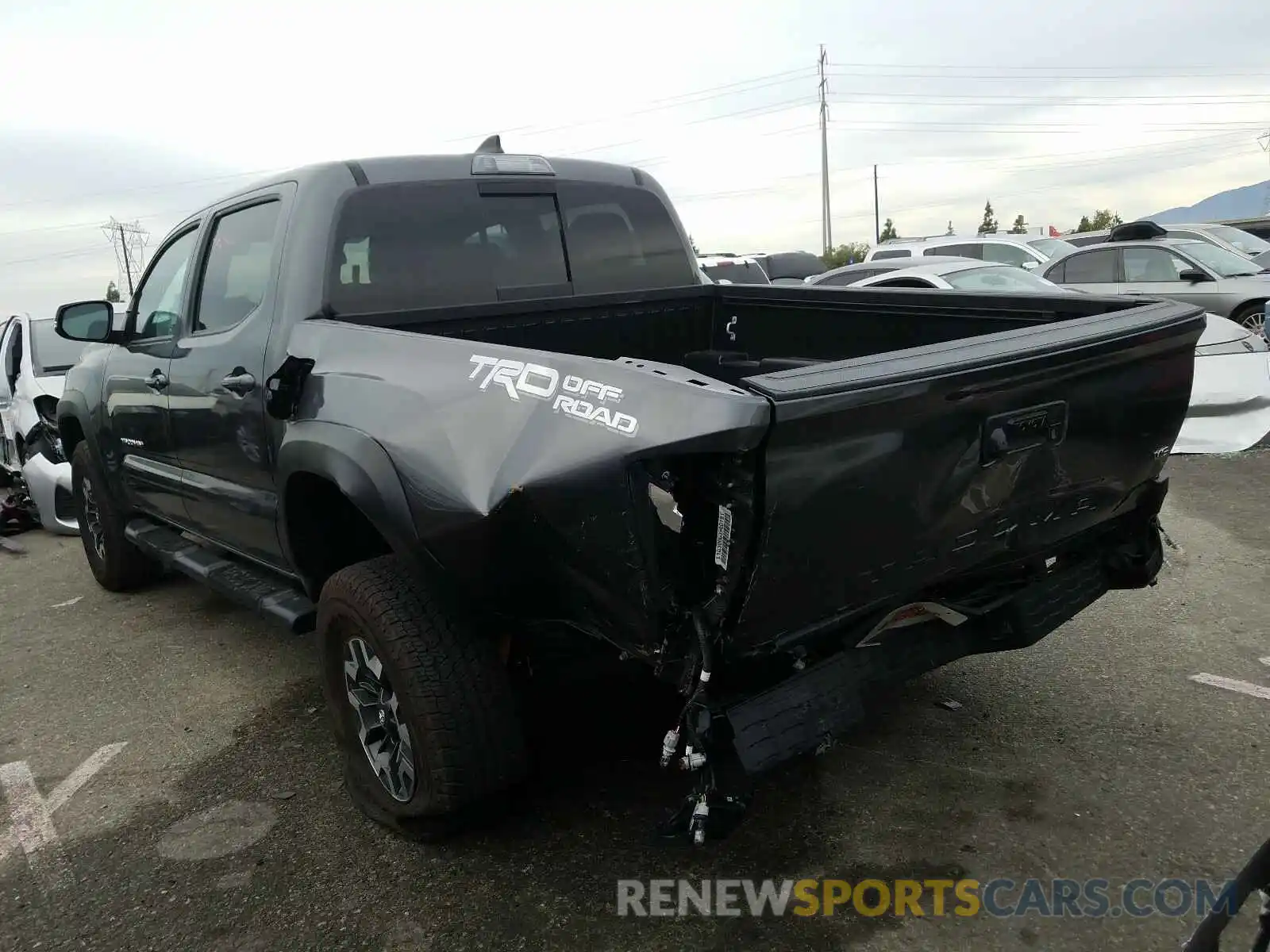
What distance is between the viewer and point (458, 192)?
375 centimetres

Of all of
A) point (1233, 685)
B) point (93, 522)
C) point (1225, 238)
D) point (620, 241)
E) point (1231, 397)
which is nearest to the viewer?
point (1233, 685)

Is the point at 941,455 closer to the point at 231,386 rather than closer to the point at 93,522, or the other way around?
the point at 231,386

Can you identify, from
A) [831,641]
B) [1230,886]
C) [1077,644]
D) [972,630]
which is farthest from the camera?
[1077,644]

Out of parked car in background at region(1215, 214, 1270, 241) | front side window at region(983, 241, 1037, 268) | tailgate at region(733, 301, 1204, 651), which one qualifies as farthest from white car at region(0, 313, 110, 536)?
parked car in background at region(1215, 214, 1270, 241)

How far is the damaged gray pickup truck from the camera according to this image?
2.09 meters

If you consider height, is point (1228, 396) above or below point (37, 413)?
below

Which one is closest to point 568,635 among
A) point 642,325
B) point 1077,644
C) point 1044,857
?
point 1044,857

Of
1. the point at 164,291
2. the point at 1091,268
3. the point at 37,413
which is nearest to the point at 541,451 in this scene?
the point at 164,291

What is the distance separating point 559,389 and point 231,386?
182cm

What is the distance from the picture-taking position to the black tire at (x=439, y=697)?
2613 mm

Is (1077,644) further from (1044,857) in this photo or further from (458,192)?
(458,192)

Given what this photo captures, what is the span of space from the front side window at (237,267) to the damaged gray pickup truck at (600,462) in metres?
0.02

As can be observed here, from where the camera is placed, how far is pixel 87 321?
15.7 feet

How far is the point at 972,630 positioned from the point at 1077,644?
5.28 feet
